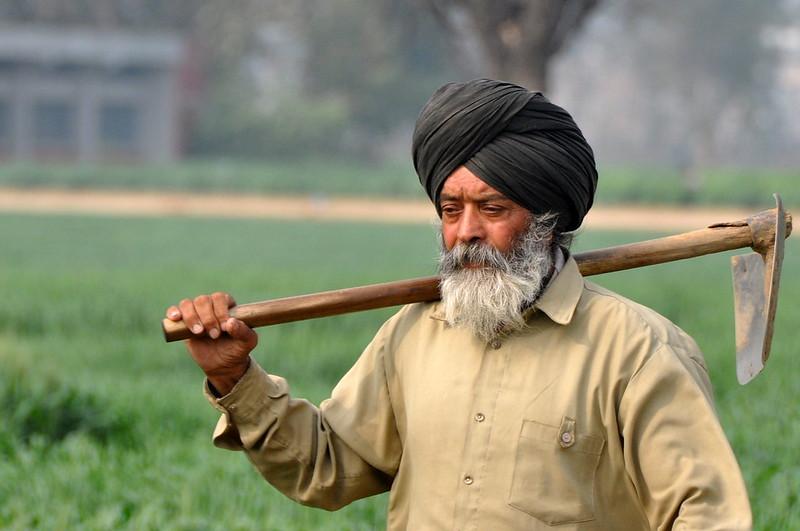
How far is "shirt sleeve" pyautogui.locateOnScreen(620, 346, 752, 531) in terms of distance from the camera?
2385 millimetres

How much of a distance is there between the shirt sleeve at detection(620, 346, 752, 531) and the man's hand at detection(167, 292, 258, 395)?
722mm

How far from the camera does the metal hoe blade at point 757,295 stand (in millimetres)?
2807

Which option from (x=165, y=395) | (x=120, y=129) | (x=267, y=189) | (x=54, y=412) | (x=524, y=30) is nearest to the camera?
(x=54, y=412)

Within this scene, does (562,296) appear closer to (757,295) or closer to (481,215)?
(481,215)

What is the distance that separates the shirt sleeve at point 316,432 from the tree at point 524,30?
9.02 meters

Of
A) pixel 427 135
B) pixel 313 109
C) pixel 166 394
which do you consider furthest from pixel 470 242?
pixel 313 109

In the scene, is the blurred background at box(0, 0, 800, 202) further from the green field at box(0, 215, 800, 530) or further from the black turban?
the black turban

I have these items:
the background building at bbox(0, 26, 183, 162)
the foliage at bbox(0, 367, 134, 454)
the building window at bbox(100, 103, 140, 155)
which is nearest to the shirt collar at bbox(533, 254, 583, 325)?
the foliage at bbox(0, 367, 134, 454)

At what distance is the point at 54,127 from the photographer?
4584cm

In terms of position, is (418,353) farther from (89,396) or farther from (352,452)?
(89,396)

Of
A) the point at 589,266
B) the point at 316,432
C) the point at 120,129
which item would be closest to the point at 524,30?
the point at 589,266

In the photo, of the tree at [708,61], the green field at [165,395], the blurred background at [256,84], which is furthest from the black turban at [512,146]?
the tree at [708,61]

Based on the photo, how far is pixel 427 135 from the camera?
8.72 ft

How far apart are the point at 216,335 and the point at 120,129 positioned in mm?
44302
